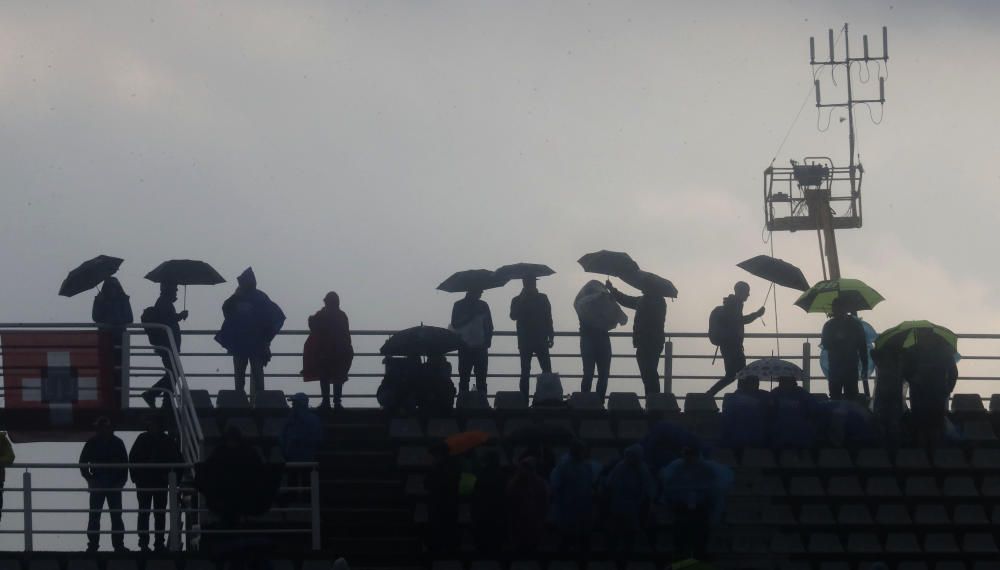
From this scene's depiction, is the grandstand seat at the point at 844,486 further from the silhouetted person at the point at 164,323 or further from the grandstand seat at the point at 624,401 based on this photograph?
the silhouetted person at the point at 164,323

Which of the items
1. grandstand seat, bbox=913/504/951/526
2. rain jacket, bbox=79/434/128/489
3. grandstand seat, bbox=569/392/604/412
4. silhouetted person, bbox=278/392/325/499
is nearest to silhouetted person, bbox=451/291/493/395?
grandstand seat, bbox=569/392/604/412

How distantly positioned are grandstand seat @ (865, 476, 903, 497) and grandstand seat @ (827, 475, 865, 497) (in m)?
0.08

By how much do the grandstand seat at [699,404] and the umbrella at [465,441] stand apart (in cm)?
395

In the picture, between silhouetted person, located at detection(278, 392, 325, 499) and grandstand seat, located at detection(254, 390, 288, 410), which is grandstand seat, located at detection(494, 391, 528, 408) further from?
silhouetted person, located at detection(278, 392, 325, 499)

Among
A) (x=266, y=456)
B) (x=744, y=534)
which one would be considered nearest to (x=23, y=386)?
(x=266, y=456)

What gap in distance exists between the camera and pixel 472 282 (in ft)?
79.7

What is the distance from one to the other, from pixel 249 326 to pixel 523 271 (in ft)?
10.7

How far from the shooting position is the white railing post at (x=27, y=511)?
19297mm

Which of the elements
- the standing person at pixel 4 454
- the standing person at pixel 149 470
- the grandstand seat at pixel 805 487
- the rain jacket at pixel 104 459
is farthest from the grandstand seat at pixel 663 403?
the standing person at pixel 4 454

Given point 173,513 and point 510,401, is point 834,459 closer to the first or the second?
point 510,401

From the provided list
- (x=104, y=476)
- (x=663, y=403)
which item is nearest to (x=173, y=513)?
(x=104, y=476)

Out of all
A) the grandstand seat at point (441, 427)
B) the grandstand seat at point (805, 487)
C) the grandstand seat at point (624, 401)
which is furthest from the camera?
the grandstand seat at point (624, 401)

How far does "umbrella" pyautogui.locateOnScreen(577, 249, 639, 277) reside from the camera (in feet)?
80.9

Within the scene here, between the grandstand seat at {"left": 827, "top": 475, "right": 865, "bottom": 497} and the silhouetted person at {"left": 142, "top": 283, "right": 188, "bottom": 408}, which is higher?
the silhouetted person at {"left": 142, "top": 283, "right": 188, "bottom": 408}
